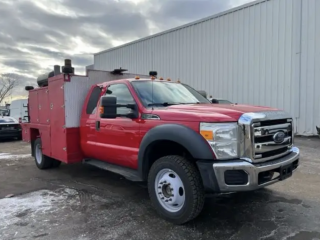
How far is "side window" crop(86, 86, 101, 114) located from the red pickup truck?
0.02 meters

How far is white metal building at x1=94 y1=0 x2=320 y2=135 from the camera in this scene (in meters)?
11.7

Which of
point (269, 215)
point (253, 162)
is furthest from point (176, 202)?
point (269, 215)

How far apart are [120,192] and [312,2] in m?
11.1

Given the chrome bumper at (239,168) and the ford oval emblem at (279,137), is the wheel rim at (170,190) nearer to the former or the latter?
the chrome bumper at (239,168)

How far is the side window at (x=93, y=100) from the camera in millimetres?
5309

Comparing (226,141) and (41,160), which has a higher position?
(226,141)

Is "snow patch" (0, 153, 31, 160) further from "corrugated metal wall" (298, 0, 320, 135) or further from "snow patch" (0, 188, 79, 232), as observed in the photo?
"corrugated metal wall" (298, 0, 320, 135)

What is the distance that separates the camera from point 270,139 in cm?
356

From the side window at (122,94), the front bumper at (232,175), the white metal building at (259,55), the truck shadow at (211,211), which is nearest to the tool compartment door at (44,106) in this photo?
the truck shadow at (211,211)

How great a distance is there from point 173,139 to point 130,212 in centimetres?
137

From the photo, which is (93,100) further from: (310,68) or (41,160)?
(310,68)

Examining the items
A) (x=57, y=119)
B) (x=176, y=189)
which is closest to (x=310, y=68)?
(x=57, y=119)

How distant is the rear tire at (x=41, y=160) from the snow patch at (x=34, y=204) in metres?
1.82

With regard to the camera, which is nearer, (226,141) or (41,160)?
(226,141)
